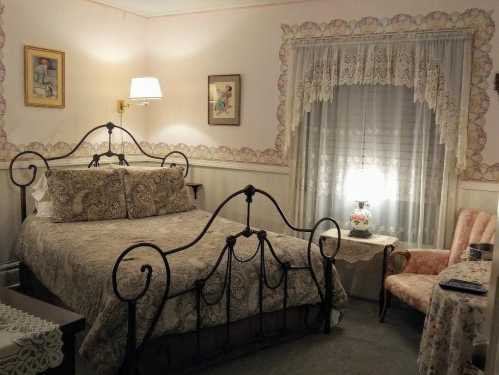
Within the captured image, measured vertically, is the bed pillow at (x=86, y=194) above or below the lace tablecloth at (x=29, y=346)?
above

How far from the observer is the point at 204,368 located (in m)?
3.10

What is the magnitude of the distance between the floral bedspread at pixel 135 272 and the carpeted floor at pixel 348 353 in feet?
0.90

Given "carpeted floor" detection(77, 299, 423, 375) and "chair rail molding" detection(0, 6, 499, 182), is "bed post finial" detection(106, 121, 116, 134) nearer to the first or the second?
"chair rail molding" detection(0, 6, 499, 182)

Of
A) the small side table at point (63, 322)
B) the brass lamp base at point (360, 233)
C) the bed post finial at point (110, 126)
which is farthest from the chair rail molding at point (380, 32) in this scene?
the small side table at point (63, 322)

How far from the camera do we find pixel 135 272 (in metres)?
2.86

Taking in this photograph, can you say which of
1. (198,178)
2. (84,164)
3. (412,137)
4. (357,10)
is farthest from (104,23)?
(412,137)

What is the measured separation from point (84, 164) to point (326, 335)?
274 centimetres

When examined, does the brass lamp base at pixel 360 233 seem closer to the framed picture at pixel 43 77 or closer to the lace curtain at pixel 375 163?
the lace curtain at pixel 375 163

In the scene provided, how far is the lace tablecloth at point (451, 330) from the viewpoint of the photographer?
2.27m

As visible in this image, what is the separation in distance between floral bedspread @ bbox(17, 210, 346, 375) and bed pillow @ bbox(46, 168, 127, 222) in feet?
0.35

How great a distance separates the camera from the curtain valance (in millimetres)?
3963

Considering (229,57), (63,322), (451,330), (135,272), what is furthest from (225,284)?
(229,57)

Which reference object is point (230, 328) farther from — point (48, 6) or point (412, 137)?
point (48, 6)

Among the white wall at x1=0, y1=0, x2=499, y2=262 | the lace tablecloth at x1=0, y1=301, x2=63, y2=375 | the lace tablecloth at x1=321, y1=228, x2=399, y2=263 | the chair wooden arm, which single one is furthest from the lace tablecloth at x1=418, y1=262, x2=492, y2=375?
the white wall at x1=0, y1=0, x2=499, y2=262
